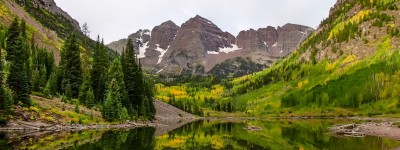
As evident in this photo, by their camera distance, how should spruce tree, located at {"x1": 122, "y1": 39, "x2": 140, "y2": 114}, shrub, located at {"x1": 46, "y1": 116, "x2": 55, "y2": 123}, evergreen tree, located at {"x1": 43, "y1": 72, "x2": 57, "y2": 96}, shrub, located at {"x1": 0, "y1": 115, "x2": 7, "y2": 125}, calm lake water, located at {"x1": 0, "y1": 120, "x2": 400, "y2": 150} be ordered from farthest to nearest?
spruce tree, located at {"x1": 122, "y1": 39, "x2": 140, "y2": 114}
evergreen tree, located at {"x1": 43, "y1": 72, "x2": 57, "y2": 96}
shrub, located at {"x1": 46, "y1": 116, "x2": 55, "y2": 123}
shrub, located at {"x1": 0, "y1": 115, "x2": 7, "y2": 125}
calm lake water, located at {"x1": 0, "y1": 120, "x2": 400, "y2": 150}

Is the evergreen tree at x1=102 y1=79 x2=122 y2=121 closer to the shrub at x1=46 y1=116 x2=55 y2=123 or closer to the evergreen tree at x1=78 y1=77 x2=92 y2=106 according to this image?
the evergreen tree at x1=78 y1=77 x2=92 y2=106

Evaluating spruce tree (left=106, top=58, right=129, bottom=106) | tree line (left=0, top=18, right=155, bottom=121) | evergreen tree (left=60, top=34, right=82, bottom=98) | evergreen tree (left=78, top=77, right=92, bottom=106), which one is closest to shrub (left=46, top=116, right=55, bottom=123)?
tree line (left=0, top=18, right=155, bottom=121)

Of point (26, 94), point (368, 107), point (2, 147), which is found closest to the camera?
point (2, 147)

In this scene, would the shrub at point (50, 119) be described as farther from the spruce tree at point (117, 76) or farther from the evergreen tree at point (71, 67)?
the spruce tree at point (117, 76)

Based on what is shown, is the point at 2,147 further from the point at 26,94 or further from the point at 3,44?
the point at 3,44

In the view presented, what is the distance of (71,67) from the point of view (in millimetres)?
112062

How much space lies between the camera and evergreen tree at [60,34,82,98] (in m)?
110

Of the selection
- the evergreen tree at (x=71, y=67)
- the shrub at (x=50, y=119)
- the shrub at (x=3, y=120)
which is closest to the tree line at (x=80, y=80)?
the evergreen tree at (x=71, y=67)

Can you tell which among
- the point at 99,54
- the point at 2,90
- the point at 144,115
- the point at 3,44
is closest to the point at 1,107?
the point at 2,90

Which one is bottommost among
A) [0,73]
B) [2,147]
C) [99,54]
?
[2,147]

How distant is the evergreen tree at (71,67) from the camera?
110 m

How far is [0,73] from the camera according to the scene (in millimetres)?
69688

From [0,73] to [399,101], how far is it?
161 metres

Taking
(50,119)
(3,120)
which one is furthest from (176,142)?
(50,119)
